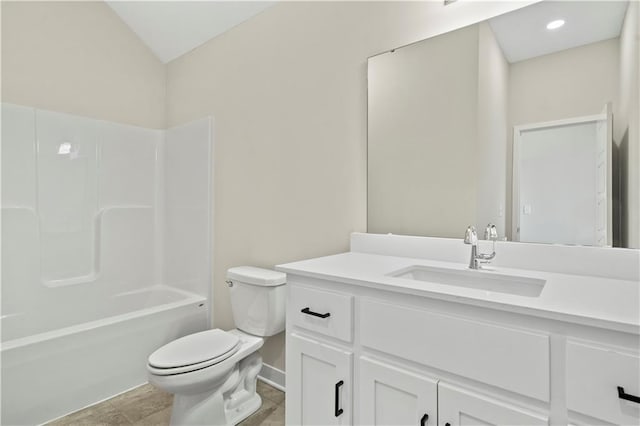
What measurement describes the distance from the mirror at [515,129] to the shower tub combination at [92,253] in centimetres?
149

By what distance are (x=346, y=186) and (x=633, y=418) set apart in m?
1.33

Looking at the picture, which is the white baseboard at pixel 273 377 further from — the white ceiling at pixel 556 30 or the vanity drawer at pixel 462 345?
the white ceiling at pixel 556 30

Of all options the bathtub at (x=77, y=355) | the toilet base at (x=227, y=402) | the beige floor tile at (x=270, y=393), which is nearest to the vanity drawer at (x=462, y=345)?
the toilet base at (x=227, y=402)

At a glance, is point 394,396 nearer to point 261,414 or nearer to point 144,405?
point 261,414

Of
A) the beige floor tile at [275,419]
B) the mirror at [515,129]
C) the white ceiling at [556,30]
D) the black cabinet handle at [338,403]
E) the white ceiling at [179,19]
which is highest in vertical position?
the white ceiling at [179,19]

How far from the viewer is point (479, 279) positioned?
1218mm

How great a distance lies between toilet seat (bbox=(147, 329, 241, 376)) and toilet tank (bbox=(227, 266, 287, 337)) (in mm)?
131

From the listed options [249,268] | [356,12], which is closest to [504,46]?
[356,12]

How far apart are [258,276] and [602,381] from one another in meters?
1.51

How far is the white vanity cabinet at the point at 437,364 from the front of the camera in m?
0.72

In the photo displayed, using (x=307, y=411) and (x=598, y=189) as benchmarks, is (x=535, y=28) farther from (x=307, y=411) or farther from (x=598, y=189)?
(x=307, y=411)

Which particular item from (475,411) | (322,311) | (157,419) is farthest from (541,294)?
(157,419)

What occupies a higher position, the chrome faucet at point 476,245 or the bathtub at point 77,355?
the chrome faucet at point 476,245

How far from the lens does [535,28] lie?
127 centimetres
